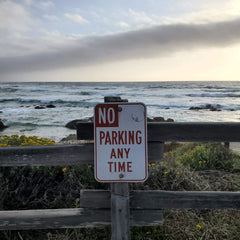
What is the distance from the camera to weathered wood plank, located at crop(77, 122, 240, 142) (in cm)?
227

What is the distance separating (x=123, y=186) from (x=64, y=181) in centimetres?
189

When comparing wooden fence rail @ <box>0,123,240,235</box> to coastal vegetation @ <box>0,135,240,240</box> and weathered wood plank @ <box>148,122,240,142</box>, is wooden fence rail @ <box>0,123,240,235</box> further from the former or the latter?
coastal vegetation @ <box>0,135,240,240</box>

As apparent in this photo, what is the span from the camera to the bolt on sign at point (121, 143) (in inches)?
84.8

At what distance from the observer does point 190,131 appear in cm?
228

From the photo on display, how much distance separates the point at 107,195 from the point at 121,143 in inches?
23.3

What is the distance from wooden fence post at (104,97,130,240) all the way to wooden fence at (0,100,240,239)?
1.2 inches

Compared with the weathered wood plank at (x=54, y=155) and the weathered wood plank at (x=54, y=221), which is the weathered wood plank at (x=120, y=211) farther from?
the weathered wood plank at (x=54, y=155)

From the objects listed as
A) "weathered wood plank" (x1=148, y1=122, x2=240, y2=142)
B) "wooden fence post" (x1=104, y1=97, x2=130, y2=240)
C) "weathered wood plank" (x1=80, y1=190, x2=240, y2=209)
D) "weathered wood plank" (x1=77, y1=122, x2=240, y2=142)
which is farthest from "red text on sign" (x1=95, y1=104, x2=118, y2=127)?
"weathered wood plank" (x1=80, y1=190, x2=240, y2=209)

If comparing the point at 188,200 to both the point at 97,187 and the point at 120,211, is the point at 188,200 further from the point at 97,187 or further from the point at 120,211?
the point at 97,187

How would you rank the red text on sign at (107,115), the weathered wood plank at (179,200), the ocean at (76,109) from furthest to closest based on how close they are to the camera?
the ocean at (76,109) → the weathered wood plank at (179,200) → the red text on sign at (107,115)

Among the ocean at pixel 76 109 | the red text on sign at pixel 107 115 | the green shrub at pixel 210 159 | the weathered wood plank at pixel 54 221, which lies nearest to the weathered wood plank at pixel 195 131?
the red text on sign at pixel 107 115

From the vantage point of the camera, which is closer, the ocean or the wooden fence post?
the wooden fence post

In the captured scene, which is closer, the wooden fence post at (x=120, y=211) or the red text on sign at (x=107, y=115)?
the red text on sign at (x=107, y=115)

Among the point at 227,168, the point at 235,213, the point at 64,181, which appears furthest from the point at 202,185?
the point at 64,181
